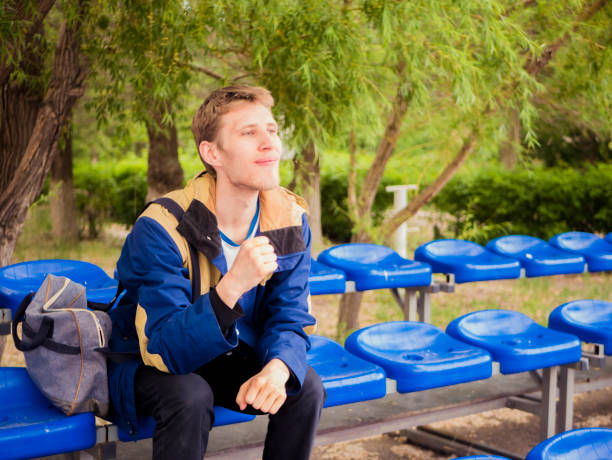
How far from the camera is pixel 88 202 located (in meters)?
12.4

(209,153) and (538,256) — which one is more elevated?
(209,153)

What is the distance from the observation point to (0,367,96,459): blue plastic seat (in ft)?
6.31

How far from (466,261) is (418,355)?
45.2 inches

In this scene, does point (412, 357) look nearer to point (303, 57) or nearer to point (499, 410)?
point (303, 57)

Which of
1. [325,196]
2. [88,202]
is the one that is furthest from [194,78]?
[88,202]

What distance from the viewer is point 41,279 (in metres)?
3.00

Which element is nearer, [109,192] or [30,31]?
[30,31]

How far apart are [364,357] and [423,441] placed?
3.61ft

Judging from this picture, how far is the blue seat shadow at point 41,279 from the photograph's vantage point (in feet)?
9.21

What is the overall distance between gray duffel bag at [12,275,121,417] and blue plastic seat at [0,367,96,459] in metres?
0.04

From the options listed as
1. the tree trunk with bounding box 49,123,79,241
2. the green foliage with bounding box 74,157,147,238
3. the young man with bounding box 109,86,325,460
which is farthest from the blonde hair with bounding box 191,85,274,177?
the green foliage with bounding box 74,157,147,238

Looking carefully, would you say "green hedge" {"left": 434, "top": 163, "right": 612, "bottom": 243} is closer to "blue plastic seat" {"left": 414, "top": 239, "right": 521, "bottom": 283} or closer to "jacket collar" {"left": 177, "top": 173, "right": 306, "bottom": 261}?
"blue plastic seat" {"left": 414, "top": 239, "right": 521, "bottom": 283}

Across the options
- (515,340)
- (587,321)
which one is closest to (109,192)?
(587,321)

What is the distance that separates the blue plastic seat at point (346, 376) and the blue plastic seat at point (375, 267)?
0.75 metres
